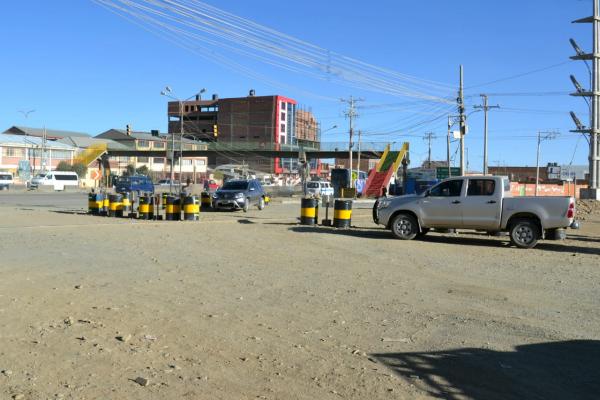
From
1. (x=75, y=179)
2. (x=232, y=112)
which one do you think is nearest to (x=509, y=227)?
(x=75, y=179)

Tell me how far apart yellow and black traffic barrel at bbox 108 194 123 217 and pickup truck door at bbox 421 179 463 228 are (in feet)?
41.9

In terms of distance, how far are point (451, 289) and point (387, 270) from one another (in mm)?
1956

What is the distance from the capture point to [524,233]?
15156 mm

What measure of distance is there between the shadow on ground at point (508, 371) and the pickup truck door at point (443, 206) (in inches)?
391

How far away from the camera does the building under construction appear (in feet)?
447

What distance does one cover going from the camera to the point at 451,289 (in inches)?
367

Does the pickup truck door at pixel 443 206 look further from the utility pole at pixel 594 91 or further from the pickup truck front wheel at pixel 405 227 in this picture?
the utility pole at pixel 594 91

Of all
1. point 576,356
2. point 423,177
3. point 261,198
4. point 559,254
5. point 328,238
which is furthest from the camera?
point 423,177

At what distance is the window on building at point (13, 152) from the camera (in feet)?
290

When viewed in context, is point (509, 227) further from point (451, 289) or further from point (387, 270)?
point (451, 289)

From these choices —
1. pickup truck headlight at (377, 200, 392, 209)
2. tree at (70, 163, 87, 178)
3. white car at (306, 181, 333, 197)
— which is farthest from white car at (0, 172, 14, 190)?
pickup truck headlight at (377, 200, 392, 209)

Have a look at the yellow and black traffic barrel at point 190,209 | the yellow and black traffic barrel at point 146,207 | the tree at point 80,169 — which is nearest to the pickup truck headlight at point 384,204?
the yellow and black traffic barrel at point 190,209

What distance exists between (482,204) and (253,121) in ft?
416

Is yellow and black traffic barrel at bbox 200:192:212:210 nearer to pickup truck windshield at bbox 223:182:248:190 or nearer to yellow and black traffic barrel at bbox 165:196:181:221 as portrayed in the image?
pickup truck windshield at bbox 223:182:248:190
